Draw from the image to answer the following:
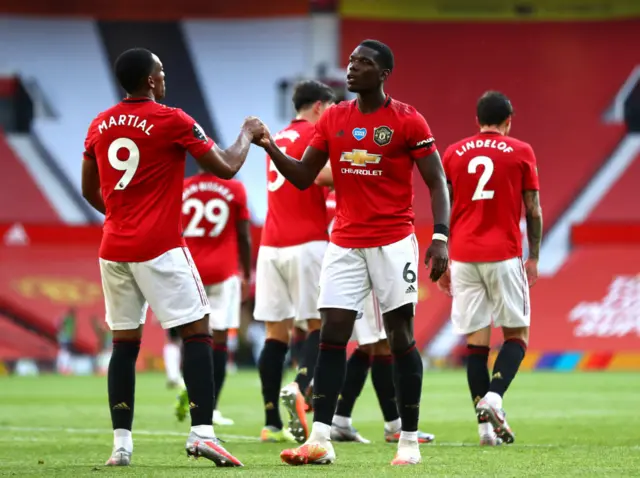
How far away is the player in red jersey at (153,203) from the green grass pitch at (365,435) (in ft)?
1.96

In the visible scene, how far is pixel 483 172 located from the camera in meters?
8.67

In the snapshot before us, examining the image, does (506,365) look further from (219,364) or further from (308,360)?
(219,364)

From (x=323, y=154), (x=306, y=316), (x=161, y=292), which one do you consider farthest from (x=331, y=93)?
(x=161, y=292)

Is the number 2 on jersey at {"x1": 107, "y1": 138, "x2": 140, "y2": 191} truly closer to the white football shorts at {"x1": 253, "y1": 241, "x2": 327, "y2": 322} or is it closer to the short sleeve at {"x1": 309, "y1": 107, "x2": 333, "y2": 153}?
the short sleeve at {"x1": 309, "y1": 107, "x2": 333, "y2": 153}

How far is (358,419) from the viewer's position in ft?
37.1

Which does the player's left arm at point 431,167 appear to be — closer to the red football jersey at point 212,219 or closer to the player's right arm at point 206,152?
the player's right arm at point 206,152

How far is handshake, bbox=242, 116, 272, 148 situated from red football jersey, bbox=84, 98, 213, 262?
0.30 meters

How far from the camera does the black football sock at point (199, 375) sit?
6.66 metres

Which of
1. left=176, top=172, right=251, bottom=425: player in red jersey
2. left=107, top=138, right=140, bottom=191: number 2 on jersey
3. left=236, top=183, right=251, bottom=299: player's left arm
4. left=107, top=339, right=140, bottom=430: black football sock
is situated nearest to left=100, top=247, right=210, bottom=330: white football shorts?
left=107, top=339, right=140, bottom=430: black football sock

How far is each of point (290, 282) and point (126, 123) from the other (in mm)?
2931

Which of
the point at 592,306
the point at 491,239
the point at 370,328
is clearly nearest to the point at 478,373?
the point at 370,328

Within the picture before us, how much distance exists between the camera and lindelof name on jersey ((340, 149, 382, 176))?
6875 mm

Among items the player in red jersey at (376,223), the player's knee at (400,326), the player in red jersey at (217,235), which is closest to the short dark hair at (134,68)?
the player in red jersey at (376,223)

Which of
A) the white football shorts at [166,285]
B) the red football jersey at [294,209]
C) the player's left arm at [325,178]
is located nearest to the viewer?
the white football shorts at [166,285]
